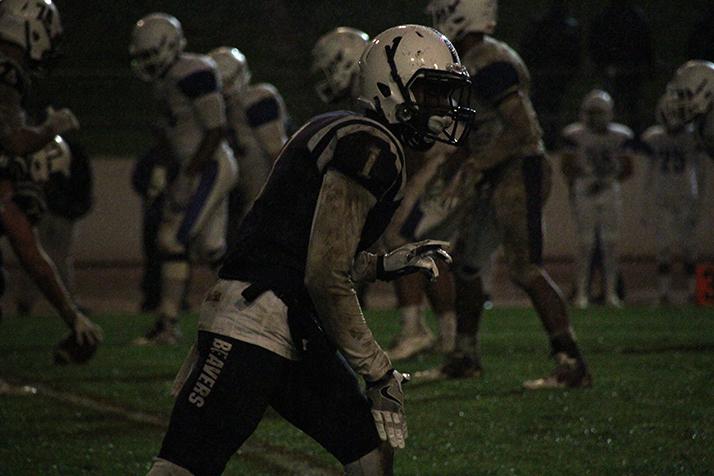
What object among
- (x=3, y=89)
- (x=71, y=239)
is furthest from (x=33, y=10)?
(x=71, y=239)

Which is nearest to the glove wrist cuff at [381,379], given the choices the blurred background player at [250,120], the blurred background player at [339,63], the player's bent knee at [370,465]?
the player's bent knee at [370,465]

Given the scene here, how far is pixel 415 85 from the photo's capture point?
348cm

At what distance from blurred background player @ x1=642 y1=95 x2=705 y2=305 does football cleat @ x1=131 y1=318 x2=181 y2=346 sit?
524 centimetres

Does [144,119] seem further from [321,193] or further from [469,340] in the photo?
[321,193]

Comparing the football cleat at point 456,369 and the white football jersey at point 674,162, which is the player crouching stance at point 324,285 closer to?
the football cleat at point 456,369

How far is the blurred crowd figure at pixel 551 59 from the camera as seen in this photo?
49.7 ft

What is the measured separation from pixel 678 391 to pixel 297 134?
12.0 ft

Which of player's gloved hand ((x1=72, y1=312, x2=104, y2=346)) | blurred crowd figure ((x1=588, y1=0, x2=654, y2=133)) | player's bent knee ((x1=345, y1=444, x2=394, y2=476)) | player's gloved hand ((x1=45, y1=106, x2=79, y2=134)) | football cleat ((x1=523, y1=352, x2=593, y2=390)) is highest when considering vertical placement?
player's bent knee ((x1=345, y1=444, x2=394, y2=476))

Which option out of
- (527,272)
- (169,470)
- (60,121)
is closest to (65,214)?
(60,121)

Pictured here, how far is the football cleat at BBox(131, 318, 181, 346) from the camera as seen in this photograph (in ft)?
30.2

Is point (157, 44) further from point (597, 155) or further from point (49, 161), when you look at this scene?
point (597, 155)

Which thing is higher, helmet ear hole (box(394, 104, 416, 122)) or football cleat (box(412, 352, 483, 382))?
helmet ear hole (box(394, 104, 416, 122))

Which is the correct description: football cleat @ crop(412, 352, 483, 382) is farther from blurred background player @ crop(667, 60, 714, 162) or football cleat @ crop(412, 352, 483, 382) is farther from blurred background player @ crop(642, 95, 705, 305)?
blurred background player @ crop(642, 95, 705, 305)

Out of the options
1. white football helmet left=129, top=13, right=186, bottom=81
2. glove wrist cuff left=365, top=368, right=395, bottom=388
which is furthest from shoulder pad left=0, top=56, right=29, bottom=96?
glove wrist cuff left=365, top=368, right=395, bottom=388
